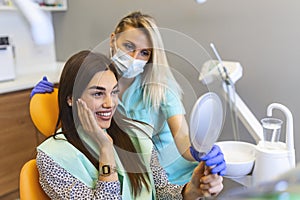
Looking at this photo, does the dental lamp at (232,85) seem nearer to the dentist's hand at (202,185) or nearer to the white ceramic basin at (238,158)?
the white ceramic basin at (238,158)

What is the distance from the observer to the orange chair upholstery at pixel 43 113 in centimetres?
130

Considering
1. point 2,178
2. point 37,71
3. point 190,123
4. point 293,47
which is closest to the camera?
point 190,123

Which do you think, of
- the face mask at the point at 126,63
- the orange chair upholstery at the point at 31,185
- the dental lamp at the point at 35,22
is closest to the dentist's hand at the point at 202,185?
the face mask at the point at 126,63

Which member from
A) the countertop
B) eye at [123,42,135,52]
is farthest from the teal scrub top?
the countertop

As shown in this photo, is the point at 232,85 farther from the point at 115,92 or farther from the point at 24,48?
the point at 24,48

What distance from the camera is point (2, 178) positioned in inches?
97.7

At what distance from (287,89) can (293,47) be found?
0.23 m

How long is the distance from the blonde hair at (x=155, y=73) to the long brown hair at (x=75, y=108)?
14cm

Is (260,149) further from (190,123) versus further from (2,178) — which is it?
(2,178)

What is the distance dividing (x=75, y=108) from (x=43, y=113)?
0.26 m

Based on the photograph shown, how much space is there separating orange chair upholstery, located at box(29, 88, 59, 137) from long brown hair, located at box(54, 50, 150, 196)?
0.12 metres

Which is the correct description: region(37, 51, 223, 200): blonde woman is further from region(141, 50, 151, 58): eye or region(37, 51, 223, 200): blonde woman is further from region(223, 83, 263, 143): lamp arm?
region(223, 83, 263, 143): lamp arm

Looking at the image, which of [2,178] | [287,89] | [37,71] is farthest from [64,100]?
[37,71]

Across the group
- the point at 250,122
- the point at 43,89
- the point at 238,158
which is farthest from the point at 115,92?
the point at 250,122
